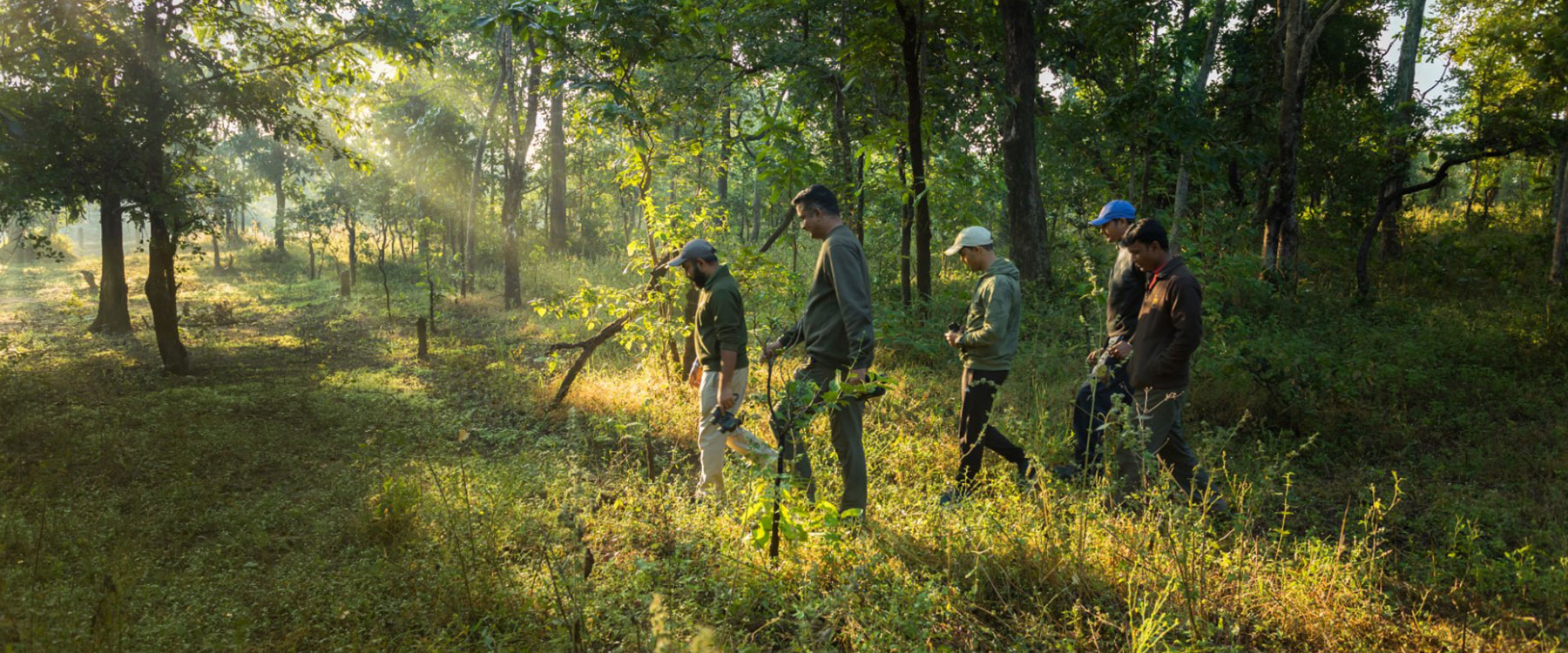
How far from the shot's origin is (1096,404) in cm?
516

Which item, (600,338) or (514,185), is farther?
(514,185)

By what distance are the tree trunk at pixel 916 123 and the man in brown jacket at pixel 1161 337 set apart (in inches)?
124

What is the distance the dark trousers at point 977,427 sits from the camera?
15.5ft

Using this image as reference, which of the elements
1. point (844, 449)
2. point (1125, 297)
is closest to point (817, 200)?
point (844, 449)

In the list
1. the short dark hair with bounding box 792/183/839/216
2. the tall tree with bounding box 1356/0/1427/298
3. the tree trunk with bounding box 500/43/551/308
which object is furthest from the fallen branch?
the tall tree with bounding box 1356/0/1427/298

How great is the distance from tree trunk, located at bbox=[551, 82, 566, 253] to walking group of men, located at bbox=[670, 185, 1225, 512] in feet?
54.9

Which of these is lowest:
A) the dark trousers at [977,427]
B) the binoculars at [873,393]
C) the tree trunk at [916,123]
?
the dark trousers at [977,427]

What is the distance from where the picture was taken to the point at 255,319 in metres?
14.7

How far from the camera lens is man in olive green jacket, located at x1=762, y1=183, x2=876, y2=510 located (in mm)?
3879

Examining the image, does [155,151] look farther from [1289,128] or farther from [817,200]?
[1289,128]

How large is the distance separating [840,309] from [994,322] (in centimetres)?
119

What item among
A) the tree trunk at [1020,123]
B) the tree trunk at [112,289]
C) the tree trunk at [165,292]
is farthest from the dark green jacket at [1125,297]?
the tree trunk at [112,289]

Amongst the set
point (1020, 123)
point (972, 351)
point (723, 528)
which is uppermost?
point (1020, 123)

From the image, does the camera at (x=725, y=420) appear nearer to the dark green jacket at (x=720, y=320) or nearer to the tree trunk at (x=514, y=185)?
the dark green jacket at (x=720, y=320)
